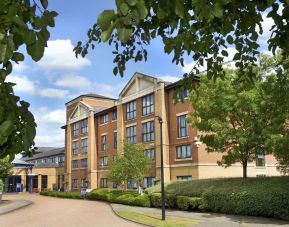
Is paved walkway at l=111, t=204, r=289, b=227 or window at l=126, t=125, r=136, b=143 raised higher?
window at l=126, t=125, r=136, b=143

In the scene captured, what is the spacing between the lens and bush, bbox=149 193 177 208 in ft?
109

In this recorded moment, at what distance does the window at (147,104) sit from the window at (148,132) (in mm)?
1291

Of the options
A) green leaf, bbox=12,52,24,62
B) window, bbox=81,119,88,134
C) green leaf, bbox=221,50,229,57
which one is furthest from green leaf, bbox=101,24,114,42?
window, bbox=81,119,88,134

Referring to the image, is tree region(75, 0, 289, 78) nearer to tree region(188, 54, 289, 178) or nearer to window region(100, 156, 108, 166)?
tree region(188, 54, 289, 178)

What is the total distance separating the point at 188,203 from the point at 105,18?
29526 millimetres

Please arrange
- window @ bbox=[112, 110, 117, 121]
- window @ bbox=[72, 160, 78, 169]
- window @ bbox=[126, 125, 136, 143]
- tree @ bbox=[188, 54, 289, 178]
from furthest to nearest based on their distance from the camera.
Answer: window @ bbox=[72, 160, 78, 169] < window @ bbox=[112, 110, 117, 121] < window @ bbox=[126, 125, 136, 143] < tree @ bbox=[188, 54, 289, 178]

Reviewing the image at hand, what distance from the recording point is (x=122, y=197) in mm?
41281

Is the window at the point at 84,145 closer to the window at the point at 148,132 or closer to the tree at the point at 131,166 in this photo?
the window at the point at 148,132

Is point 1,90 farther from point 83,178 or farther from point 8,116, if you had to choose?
point 83,178

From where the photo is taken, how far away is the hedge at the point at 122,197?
36875 millimetres

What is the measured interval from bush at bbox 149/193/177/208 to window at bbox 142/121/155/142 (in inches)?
634

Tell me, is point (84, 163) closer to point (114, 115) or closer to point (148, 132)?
point (114, 115)

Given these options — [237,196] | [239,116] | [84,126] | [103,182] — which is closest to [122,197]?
[239,116]

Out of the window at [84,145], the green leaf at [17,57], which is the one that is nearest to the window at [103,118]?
the window at [84,145]
